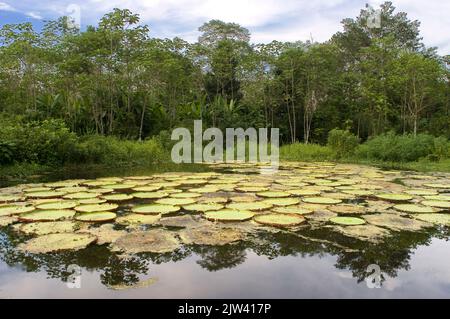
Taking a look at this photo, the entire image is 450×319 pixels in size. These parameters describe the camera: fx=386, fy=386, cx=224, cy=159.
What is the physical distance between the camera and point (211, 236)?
12.8ft

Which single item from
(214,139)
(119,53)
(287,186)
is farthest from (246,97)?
(287,186)

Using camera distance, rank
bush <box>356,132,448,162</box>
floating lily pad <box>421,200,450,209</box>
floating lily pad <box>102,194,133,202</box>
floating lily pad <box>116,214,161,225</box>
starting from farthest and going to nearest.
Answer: bush <box>356,132,448,162</box>, floating lily pad <box>102,194,133,202</box>, floating lily pad <box>421,200,450,209</box>, floating lily pad <box>116,214,161,225</box>

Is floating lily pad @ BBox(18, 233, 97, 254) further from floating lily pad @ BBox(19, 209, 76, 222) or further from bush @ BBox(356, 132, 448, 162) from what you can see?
bush @ BBox(356, 132, 448, 162)

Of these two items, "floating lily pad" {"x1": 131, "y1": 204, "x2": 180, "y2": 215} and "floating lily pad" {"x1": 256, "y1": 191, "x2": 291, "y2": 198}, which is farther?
"floating lily pad" {"x1": 256, "y1": 191, "x2": 291, "y2": 198}

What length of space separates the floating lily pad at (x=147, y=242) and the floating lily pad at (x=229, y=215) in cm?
70

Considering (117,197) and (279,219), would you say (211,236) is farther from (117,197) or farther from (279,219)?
(117,197)

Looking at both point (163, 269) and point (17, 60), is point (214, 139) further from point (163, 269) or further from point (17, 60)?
point (163, 269)

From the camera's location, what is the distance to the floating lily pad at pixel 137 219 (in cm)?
438

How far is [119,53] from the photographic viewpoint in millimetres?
12492

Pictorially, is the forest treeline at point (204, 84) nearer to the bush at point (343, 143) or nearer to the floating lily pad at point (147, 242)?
the bush at point (343, 143)

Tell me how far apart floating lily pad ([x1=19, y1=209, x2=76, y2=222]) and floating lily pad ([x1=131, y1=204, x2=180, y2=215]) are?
0.78 meters

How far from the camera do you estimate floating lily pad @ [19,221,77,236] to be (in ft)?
13.1

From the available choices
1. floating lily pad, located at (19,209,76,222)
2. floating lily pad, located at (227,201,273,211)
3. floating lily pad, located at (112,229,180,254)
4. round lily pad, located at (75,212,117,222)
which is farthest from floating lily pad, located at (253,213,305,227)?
floating lily pad, located at (19,209,76,222)

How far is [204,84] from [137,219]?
543 inches
